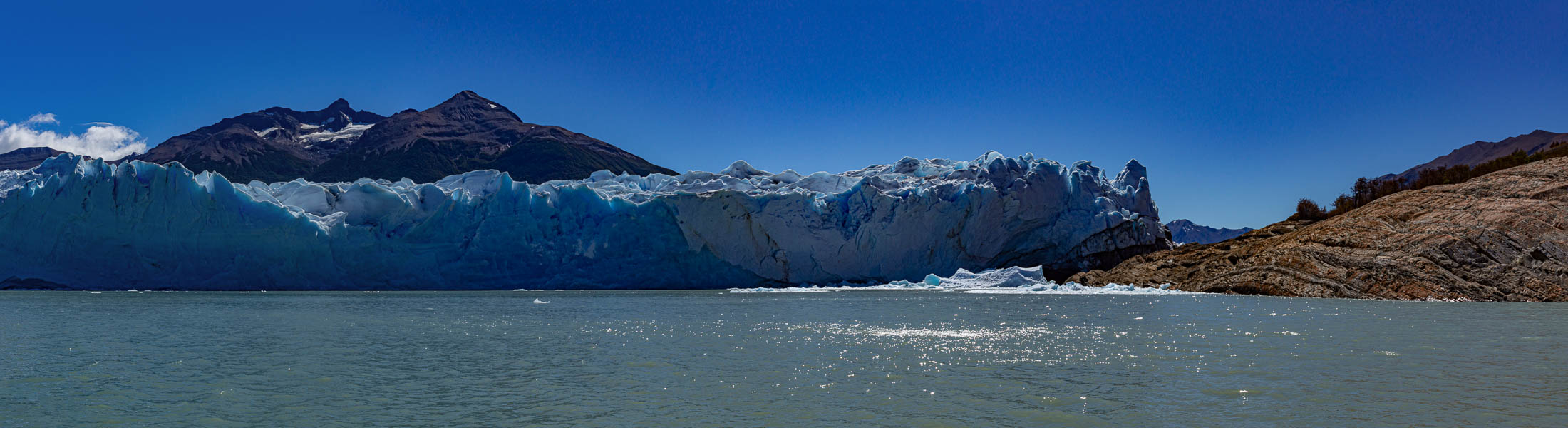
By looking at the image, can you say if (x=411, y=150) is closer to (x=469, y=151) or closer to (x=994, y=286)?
(x=469, y=151)

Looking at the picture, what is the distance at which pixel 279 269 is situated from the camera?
31.4 metres

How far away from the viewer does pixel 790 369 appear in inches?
367

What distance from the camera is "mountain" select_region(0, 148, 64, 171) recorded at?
10065cm

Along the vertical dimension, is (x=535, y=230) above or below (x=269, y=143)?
below

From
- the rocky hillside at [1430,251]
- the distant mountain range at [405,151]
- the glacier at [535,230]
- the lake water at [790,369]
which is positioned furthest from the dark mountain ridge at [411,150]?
the lake water at [790,369]

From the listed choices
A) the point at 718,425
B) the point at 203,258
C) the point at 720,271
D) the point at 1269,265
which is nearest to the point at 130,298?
the point at 203,258

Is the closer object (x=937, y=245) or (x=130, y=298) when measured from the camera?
(x=130, y=298)

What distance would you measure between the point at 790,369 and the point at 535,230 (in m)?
24.9

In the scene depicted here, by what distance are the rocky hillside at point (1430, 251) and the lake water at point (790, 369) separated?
5.94 metres

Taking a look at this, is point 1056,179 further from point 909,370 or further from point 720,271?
point 909,370

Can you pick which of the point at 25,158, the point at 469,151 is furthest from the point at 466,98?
the point at 25,158

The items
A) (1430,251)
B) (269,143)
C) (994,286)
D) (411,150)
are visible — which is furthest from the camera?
(269,143)

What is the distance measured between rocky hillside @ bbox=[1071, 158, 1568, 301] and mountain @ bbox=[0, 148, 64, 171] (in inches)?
4565

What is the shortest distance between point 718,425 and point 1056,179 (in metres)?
29.7
